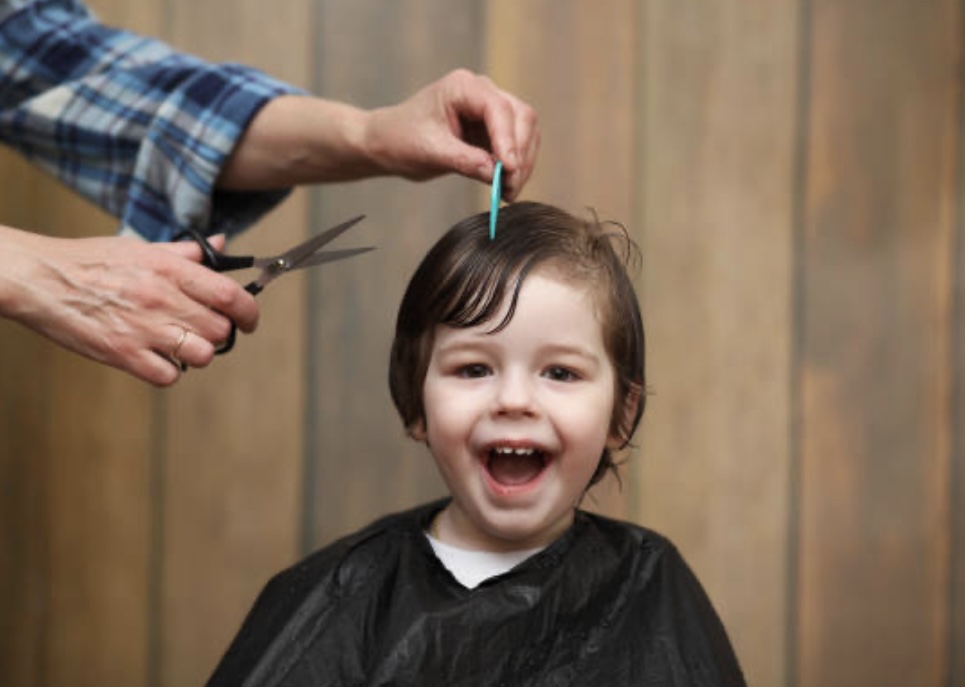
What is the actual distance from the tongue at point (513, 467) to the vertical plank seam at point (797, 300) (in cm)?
91

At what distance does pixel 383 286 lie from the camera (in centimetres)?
195

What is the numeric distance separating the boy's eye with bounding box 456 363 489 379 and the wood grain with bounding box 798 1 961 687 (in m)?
0.96

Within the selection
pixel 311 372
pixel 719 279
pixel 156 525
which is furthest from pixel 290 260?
pixel 719 279

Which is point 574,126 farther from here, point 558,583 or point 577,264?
point 558,583

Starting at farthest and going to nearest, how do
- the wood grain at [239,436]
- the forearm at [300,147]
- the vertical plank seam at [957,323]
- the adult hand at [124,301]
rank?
the vertical plank seam at [957,323]
the wood grain at [239,436]
the forearm at [300,147]
the adult hand at [124,301]

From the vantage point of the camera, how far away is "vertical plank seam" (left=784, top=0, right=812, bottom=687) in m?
2.01

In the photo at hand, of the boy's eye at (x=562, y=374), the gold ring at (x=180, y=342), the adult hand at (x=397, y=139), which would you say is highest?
the adult hand at (x=397, y=139)

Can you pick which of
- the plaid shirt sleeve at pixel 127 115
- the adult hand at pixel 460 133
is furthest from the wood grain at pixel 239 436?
the adult hand at pixel 460 133

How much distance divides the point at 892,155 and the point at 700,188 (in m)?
0.32

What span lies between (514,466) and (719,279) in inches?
Answer: 35.0

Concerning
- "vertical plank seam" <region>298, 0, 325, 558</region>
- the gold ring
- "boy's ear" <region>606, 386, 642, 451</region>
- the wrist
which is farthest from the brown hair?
"vertical plank seam" <region>298, 0, 325, 558</region>

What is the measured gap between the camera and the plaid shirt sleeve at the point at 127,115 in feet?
5.15

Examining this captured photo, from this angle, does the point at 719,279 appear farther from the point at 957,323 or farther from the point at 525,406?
the point at 525,406

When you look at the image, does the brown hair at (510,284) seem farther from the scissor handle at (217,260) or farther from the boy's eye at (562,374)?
the scissor handle at (217,260)
